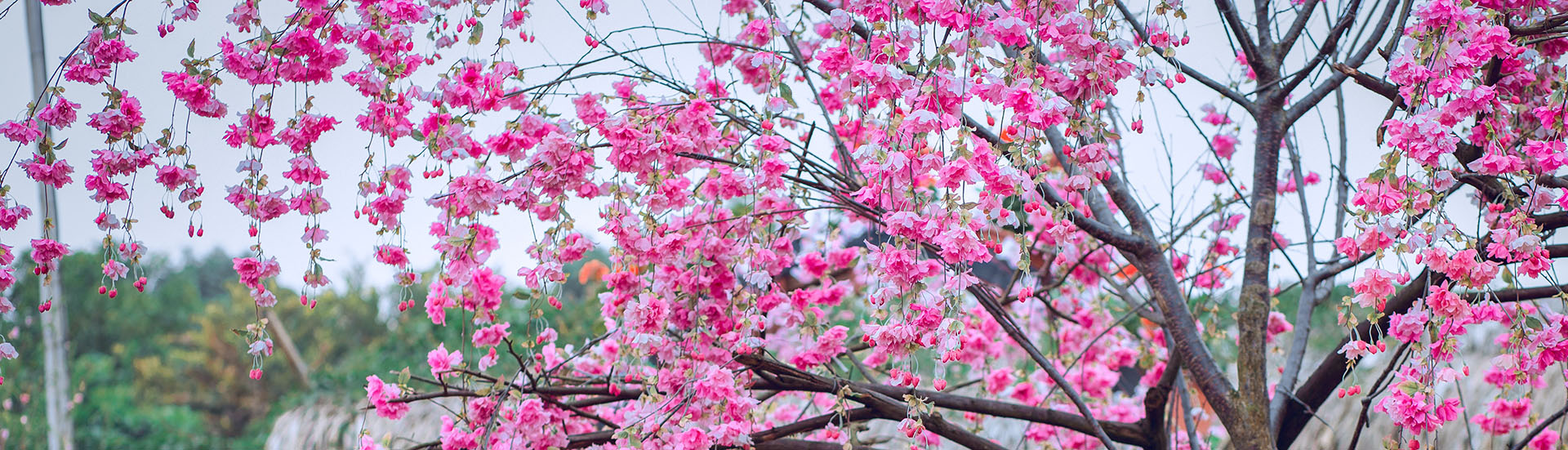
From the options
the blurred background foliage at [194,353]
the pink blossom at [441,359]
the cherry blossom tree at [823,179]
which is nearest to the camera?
the cherry blossom tree at [823,179]

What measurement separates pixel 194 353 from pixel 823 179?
8.80m

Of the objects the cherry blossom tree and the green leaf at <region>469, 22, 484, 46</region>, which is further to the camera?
the green leaf at <region>469, 22, 484, 46</region>

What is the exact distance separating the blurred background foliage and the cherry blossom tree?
278 cm

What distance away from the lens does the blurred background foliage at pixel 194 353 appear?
521cm

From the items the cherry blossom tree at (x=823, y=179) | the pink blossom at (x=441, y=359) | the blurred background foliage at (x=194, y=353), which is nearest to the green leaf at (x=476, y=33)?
the cherry blossom tree at (x=823, y=179)

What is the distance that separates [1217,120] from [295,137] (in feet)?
7.17

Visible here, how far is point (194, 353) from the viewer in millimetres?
9391

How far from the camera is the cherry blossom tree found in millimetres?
1427

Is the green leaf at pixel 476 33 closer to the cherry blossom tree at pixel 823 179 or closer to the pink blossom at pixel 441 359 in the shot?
the cherry blossom tree at pixel 823 179

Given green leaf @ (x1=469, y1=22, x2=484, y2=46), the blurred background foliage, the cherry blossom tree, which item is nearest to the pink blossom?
the cherry blossom tree

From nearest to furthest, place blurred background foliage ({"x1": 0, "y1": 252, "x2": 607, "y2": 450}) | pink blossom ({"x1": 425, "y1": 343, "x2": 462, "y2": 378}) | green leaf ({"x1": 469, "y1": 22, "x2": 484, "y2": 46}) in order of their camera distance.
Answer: green leaf ({"x1": 469, "y1": 22, "x2": 484, "y2": 46})
pink blossom ({"x1": 425, "y1": 343, "x2": 462, "y2": 378})
blurred background foliage ({"x1": 0, "y1": 252, "x2": 607, "y2": 450})

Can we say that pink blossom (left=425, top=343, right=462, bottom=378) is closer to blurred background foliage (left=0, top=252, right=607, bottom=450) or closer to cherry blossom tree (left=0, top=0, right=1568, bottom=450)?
cherry blossom tree (left=0, top=0, right=1568, bottom=450)

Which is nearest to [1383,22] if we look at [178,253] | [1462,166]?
[1462,166]

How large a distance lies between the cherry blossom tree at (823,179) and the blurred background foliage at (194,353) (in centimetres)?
278
